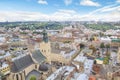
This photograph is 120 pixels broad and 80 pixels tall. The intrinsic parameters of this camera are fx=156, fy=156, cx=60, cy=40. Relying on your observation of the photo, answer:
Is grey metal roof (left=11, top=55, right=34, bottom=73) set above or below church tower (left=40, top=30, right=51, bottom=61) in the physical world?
below

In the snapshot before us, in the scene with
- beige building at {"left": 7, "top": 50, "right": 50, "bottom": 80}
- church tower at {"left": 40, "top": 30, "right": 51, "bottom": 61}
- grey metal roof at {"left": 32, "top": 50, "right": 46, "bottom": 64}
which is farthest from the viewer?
church tower at {"left": 40, "top": 30, "right": 51, "bottom": 61}

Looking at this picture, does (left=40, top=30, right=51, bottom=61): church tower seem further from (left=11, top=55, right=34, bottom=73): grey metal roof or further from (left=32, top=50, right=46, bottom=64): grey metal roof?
(left=11, top=55, right=34, bottom=73): grey metal roof

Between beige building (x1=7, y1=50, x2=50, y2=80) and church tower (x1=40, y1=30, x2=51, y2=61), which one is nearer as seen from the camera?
beige building (x1=7, y1=50, x2=50, y2=80)

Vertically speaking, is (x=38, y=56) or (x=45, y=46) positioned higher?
(x=45, y=46)

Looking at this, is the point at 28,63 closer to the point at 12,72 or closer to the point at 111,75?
the point at 12,72

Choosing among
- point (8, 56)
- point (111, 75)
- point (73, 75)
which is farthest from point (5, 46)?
point (111, 75)

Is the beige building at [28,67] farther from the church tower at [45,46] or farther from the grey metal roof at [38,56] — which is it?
the church tower at [45,46]

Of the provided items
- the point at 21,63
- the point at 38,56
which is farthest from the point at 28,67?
the point at 38,56

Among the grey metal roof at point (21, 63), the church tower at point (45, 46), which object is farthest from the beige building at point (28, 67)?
the church tower at point (45, 46)

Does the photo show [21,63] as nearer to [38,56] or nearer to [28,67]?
[28,67]

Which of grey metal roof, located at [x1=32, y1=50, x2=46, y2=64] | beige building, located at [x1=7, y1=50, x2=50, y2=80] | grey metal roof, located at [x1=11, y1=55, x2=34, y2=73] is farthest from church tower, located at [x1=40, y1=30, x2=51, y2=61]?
grey metal roof, located at [x1=11, y1=55, x2=34, y2=73]
